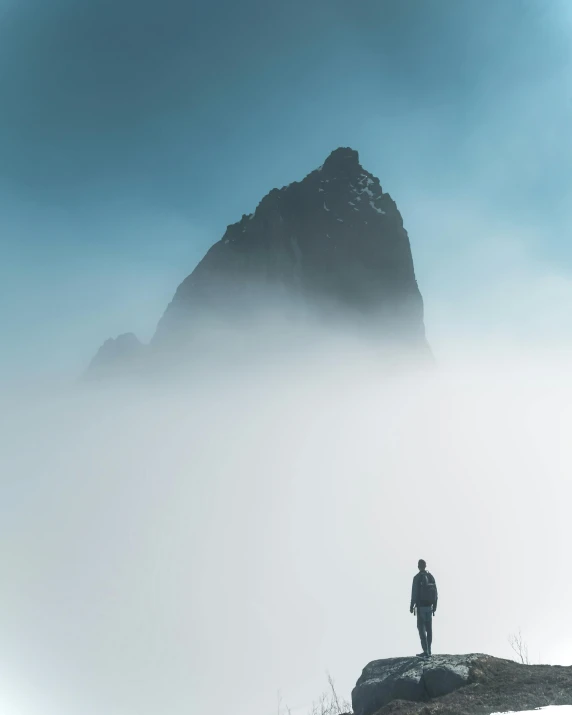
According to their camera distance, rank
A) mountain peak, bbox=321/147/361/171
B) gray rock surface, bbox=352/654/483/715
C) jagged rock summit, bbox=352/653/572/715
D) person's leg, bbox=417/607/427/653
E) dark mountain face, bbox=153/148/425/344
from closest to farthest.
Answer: jagged rock summit, bbox=352/653/572/715 → gray rock surface, bbox=352/654/483/715 → person's leg, bbox=417/607/427/653 → dark mountain face, bbox=153/148/425/344 → mountain peak, bbox=321/147/361/171

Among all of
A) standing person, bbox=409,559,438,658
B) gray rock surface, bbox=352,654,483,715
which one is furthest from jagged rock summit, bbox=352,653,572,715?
standing person, bbox=409,559,438,658

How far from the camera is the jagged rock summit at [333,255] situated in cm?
17200

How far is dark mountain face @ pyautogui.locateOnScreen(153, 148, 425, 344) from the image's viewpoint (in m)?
172

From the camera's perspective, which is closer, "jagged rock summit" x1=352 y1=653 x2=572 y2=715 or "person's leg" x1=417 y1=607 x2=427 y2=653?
"jagged rock summit" x1=352 y1=653 x2=572 y2=715

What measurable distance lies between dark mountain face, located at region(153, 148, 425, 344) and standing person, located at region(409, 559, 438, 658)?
161565 millimetres

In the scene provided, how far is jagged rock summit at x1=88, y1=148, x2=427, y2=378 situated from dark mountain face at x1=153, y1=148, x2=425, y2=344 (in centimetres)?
34

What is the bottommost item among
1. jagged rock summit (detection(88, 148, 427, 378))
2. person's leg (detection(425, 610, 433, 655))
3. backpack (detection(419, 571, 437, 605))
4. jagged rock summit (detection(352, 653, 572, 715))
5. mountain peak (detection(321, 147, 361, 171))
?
jagged rock summit (detection(352, 653, 572, 715))

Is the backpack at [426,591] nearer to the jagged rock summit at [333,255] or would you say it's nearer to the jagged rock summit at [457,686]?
the jagged rock summit at [457,686]

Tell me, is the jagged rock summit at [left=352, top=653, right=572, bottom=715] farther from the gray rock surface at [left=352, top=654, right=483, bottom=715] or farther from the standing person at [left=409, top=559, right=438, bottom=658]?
the standing person at [left=409, top=559, right=438, bottom=658]

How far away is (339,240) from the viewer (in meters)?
173

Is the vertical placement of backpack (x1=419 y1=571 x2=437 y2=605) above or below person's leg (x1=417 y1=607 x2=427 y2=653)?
above

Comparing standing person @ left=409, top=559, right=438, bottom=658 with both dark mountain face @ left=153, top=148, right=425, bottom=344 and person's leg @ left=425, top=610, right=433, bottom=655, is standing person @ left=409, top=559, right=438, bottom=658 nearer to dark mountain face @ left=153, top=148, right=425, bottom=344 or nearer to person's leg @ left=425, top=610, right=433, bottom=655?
person's leg @ left=425, top=610, right=433, bottom=655

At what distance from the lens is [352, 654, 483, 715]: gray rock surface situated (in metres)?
16.2

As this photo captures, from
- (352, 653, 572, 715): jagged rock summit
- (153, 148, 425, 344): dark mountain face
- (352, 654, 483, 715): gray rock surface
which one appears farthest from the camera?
(153, 148, 425, 344): dark mountain face
